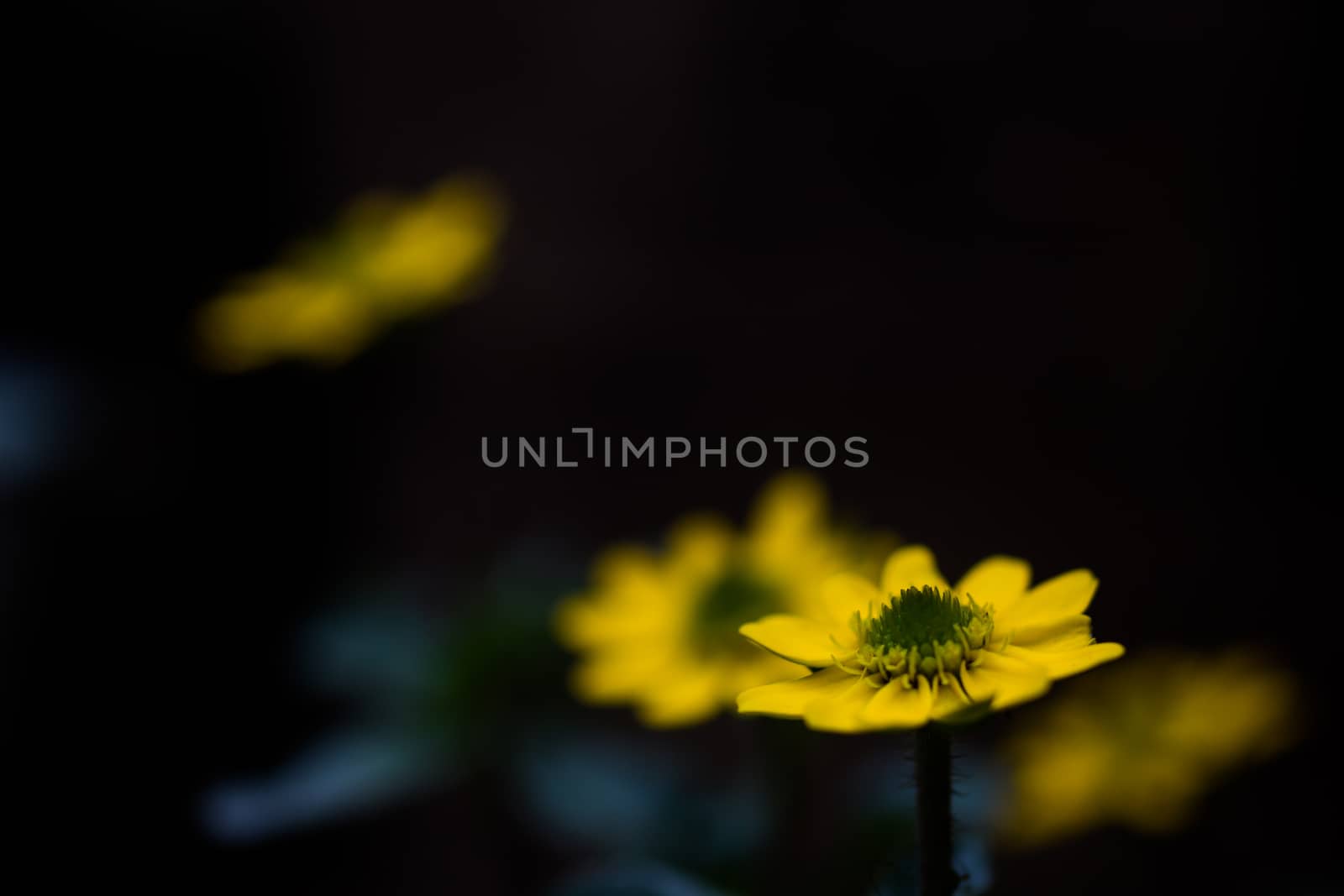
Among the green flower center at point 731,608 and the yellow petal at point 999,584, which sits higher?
the green flower center at point 731,608

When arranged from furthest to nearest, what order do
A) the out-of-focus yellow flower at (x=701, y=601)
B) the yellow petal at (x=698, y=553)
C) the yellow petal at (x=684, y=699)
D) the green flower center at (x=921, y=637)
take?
1. the yellow petal at (x=698, y=553)
2. the out-of-focus yellow flower at (x=701, y=601)
3. the yellow petal at (x=684, y=699)
4. the green flower center at (x=921, y=637)

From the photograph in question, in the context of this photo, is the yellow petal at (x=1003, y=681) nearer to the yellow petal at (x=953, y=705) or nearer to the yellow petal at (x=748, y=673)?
the yellow petal at (x=953, y=705)

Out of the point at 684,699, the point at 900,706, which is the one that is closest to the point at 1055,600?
the point at 900,706

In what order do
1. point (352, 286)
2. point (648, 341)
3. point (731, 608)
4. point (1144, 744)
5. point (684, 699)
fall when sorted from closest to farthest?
1. point (684, 699)
2. point (731, 608)
3. point (1144, 744)
4. point (352, 286)
5. point (648, 341)

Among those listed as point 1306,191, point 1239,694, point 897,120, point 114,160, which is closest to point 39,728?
point 114,160

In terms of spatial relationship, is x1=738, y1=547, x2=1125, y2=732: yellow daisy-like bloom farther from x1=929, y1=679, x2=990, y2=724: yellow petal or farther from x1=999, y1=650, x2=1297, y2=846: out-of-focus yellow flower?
x1=999, y1=650, x2=1297, y2=846: out-of-focus yellow flower

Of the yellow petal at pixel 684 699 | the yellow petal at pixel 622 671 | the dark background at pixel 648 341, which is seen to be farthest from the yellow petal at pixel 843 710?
the dark background at pixel 648 341

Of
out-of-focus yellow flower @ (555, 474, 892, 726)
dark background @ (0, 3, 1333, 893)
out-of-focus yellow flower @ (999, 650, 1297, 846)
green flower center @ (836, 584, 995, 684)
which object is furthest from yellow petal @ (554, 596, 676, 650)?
green flower center @ (836, 584, 995, 684)

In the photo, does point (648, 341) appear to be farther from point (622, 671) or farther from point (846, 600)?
point (846, 600)
